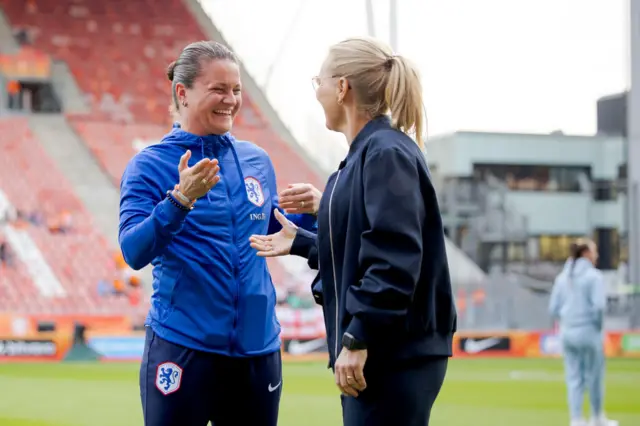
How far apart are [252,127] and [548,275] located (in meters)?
10.3

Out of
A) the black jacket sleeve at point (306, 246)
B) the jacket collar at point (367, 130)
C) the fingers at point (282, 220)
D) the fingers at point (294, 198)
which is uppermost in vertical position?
the jacket collar at point (367, 130)

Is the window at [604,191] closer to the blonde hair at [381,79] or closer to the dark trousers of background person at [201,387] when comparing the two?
the dark trousers of background person at [201,387]

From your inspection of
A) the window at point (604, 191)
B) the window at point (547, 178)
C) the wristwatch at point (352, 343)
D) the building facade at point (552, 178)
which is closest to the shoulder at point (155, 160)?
the wristwatch at point (352, 343)

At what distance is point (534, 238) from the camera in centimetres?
3575

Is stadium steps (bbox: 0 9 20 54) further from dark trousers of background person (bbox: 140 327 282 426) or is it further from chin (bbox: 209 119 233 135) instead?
dark trousers of background person (bbox: 140 327 282 426)

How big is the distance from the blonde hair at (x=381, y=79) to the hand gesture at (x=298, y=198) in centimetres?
48

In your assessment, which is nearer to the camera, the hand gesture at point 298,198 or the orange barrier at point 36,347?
the hand gesture at point 298,198

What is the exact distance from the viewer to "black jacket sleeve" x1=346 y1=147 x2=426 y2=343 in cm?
243

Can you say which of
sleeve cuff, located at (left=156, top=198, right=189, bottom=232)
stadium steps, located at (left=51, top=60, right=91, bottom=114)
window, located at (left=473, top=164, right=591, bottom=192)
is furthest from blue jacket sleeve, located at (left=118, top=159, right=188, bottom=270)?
window, located at (left=473, top=164, right=591, bottom=192)

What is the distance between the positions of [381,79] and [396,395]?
844mm

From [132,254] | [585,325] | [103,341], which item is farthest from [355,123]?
[103,341]

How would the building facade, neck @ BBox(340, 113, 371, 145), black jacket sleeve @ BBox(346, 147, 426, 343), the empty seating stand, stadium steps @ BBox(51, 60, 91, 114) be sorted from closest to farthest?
black jacket sleeve @ BBox(346, 147, 426, 343)
neck @ BBox(340, 113, 371, 145)
the empty seating stand
stadium steps @ BBox(51, 60, 91, 114)
the building facade

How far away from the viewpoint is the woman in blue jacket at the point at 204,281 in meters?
2.89

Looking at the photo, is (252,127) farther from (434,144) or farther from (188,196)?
(188,196)
